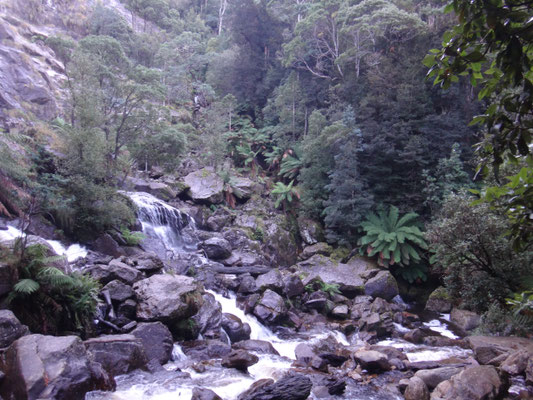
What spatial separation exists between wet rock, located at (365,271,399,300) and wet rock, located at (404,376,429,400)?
804 centimetres

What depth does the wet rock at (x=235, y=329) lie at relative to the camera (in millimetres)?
9844

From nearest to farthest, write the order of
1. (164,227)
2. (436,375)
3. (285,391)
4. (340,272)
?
(285,391) < (436,375) < (340,272) < (164,227)

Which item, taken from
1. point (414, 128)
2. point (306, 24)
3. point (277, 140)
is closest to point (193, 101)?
point (277, 140)

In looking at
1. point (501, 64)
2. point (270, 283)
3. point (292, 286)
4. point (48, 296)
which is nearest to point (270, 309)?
point (270, 283)

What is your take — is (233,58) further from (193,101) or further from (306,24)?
(306,24)

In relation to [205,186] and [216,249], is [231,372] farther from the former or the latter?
[205,186]

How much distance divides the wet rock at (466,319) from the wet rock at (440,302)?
1600mm

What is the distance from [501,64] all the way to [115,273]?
8798 millimetres

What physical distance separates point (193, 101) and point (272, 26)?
8823 mm

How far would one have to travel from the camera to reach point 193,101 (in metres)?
31.2

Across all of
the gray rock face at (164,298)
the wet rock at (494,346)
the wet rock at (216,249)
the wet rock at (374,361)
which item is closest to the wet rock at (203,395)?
the gray rock face at (164,298)

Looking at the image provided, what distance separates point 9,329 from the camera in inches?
212

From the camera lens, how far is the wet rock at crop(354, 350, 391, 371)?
7.96 meters

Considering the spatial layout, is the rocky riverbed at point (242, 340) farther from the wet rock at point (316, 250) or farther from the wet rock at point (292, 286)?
the wet rock at point (316, 250)
